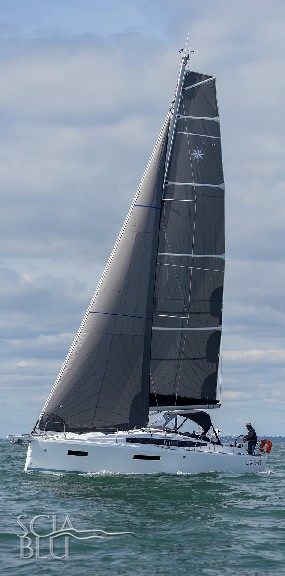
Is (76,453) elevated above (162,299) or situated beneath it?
situated beneath

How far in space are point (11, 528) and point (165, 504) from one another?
719 cm

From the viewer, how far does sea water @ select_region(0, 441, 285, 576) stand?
2283 centimetres

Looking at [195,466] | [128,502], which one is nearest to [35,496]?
[128,502]

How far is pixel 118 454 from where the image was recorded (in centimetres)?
4044

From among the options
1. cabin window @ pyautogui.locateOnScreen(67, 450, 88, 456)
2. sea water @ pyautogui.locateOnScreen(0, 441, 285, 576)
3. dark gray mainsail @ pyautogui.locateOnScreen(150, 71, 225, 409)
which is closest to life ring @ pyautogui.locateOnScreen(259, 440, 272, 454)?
dark gray mainsail @ pyautogui.locateOnScreen(150, 71, 225, 409)

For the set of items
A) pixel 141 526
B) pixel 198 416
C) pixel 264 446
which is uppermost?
pixel 198 416

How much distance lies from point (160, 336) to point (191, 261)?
4.24 meters

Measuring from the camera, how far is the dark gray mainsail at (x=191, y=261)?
148 ft

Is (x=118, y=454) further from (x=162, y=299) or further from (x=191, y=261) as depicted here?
(x=191, y=261)

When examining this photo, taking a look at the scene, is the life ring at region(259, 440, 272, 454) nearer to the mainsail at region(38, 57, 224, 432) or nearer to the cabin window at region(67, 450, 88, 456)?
the mainsail at region(38, 57, 224, 432)

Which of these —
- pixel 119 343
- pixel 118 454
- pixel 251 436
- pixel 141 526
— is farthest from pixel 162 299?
pixel 141 526

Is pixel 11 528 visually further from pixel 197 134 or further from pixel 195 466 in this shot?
pixel 197 134

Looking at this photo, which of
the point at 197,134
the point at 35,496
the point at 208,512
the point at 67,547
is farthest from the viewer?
the point at 197,134

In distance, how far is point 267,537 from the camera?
88.7 ft
